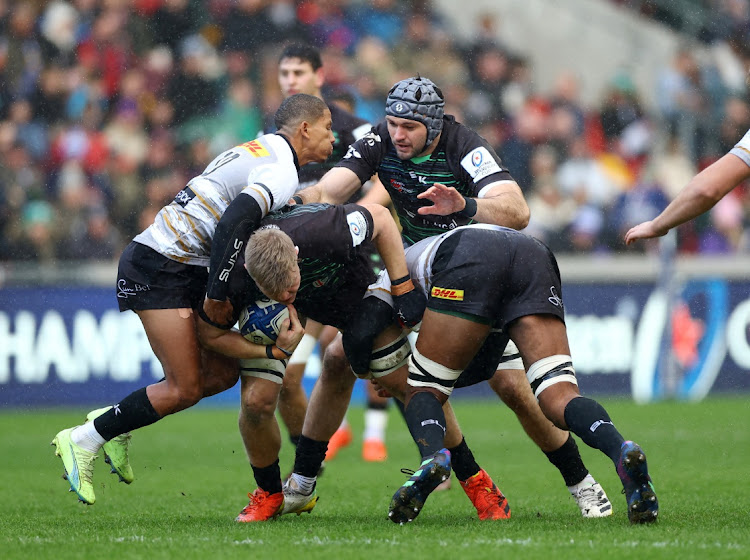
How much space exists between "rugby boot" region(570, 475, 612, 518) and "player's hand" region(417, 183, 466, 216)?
1582 mm

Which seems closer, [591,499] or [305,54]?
[591,499]

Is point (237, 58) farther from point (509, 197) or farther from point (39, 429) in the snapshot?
point (509, 197)

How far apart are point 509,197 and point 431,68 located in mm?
11542

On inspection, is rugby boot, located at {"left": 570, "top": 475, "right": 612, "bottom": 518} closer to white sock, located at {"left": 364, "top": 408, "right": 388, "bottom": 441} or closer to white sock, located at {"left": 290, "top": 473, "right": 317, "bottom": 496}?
white sock, located at {"left": 290, "top": 473, "right": 317, "bottom": 496}

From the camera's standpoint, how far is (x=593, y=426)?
5391 millimetres

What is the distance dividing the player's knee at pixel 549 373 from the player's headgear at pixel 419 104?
1.60m

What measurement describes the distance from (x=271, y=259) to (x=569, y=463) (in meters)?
1.96

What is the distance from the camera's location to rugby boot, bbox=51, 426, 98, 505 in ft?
20.0

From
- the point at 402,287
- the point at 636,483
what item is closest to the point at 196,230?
the point at 402,287

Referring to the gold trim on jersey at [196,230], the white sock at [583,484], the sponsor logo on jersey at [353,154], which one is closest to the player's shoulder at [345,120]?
the sponsor logo on jersey at [353,154]

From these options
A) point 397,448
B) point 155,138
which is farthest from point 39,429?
point 155,138

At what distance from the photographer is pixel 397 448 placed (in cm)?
1028

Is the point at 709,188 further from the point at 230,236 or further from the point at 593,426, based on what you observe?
the point at 230,236

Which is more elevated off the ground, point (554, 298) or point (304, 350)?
point (554, 298)
